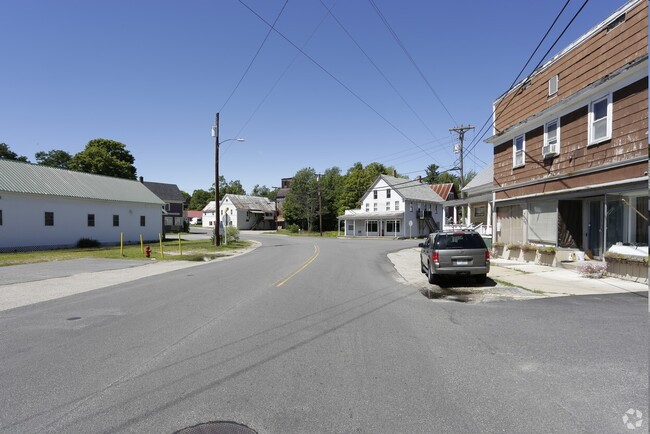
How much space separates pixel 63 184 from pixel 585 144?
37683mm

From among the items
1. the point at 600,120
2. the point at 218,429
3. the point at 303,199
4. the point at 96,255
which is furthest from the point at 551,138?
the point at 303,199

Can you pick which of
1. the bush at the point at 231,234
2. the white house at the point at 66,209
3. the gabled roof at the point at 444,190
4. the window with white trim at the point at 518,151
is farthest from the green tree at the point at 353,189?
the window with white trim at the point at 518,151

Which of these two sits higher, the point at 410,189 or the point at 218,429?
the point at 410,189

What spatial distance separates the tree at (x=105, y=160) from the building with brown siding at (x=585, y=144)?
61.7 m

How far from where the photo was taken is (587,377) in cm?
496

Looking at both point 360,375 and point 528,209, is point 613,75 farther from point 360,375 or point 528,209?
point 360,375

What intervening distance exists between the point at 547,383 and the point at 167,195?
79.4 m

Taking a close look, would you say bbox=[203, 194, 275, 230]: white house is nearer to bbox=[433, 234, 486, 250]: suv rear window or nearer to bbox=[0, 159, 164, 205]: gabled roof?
bbox=[0, 159, 164, 205]: gabled roof

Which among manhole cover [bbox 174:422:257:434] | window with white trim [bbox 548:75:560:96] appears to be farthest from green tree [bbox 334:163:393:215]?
manhole cover [bbox 174:422:257:434]

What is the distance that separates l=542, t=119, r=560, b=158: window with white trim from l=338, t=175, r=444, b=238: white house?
3904cm

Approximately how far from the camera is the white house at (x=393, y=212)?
58.1 m

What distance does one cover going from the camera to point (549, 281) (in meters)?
12.9

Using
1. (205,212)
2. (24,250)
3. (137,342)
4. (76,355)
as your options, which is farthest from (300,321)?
(205,212)

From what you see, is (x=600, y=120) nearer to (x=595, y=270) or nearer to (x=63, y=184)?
(x=595, y=270)
